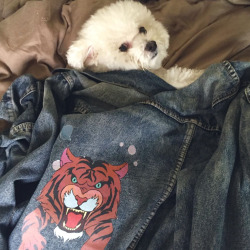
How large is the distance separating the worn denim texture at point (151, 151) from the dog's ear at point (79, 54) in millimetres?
48

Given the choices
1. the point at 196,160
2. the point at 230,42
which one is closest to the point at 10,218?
the point at 196,160

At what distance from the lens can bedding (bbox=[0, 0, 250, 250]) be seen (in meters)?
0.80

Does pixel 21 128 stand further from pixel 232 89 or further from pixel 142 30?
pixel 232 89

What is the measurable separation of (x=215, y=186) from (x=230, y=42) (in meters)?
0.62

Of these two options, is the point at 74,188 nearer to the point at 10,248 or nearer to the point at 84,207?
the point at 84,207

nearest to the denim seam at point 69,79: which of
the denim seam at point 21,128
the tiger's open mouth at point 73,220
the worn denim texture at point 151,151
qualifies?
the worn denim texture at point 151,151

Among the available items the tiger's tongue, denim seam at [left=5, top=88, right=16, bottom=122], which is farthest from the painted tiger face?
denim seam at [left=5, top=88, right=16, bottom=122]

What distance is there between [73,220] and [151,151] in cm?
31

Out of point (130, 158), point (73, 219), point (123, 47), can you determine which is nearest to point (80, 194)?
point (73, 219)

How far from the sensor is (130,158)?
942 mm

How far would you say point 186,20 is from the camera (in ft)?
4.20

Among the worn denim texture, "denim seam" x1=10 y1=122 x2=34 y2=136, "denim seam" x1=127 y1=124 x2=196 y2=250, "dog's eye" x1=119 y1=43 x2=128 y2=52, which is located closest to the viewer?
the worn denim texture

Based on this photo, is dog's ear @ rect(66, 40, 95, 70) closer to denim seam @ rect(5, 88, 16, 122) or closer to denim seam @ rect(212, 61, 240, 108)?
denim seam @ rect(5, 88, 16, 122)

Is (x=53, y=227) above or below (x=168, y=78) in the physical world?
below
